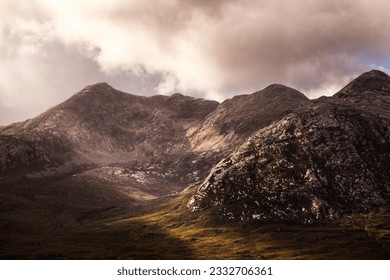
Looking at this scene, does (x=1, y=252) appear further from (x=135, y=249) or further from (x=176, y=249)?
(x=176, y=249)

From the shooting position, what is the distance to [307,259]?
165 m
